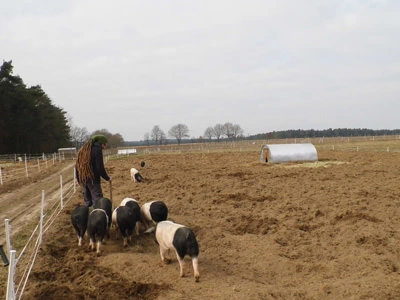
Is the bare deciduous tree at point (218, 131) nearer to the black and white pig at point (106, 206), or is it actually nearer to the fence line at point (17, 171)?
the fence line at point (17, 171)

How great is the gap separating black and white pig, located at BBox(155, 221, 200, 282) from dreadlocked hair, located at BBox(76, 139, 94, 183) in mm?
2668

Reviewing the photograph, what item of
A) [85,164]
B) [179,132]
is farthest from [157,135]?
[85,164]

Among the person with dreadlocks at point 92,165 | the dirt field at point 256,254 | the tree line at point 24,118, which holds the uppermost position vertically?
the tree line at point 24,118

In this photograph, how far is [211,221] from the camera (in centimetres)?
879

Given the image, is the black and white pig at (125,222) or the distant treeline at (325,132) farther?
the distant treeline at (325,132)

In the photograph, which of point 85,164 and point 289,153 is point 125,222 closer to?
point 85,164

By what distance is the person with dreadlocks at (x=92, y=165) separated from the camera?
7.96 m

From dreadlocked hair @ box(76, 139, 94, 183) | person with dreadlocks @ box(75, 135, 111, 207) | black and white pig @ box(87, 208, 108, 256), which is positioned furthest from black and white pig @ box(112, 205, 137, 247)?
dreadlocked hair @ box(76, 139, 94, 183)

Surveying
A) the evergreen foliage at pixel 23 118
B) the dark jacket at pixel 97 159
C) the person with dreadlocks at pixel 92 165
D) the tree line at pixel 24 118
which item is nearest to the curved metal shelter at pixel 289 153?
the person with dreadlocks at pixel 92 165

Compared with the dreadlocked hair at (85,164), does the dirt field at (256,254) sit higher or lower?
lower

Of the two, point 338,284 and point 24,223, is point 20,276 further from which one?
point 338,284

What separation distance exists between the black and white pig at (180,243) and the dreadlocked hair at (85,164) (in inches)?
105

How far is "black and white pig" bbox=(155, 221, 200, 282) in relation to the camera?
539cm

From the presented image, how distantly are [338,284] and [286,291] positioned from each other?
0.81 meters
